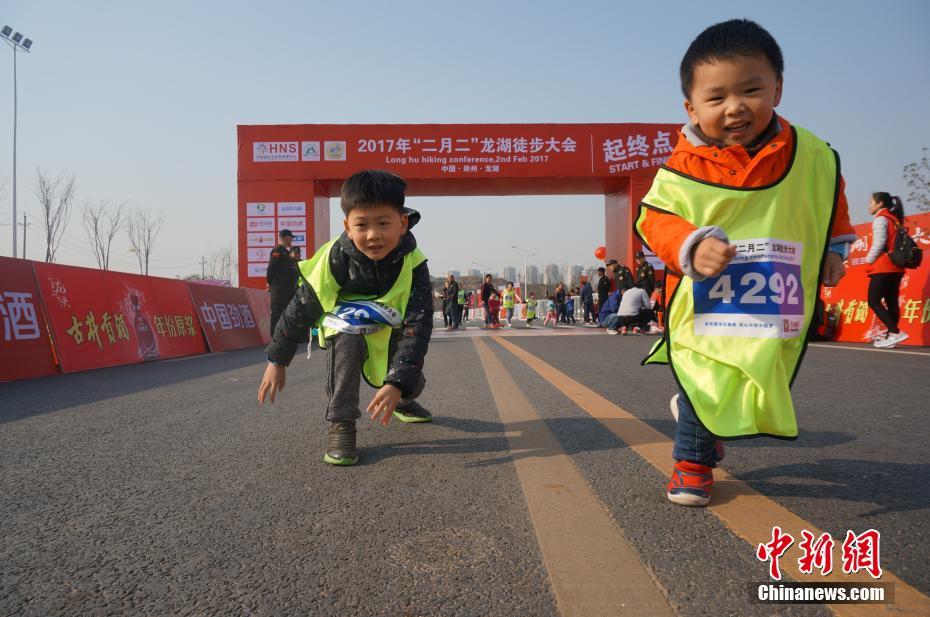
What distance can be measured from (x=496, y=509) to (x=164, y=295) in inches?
310

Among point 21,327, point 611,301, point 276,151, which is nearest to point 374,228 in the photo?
point 21,327

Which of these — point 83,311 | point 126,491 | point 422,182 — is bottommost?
point 126,491

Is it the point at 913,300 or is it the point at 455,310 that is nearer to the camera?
the point at 913,300

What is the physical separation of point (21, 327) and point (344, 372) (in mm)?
4934

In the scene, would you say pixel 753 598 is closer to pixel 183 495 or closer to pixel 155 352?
pixel 183 495

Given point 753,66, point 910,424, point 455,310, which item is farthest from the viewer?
point 455,310

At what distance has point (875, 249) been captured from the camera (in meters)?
6.33

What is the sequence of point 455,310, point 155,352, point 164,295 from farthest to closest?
point 455,310 < point 164,295 < point 155,352

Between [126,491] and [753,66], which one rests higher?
[753,66]

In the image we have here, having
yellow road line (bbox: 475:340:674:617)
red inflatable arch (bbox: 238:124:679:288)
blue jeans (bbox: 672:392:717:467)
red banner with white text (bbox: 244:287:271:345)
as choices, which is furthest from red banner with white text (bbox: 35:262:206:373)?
red inflatable arch (bbox: 238:124:679:288)

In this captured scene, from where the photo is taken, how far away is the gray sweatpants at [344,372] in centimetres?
230

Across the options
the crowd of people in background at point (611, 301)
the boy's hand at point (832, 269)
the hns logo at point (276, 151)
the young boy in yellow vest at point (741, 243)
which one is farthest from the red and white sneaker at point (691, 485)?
the hns logo at point (276, 151)

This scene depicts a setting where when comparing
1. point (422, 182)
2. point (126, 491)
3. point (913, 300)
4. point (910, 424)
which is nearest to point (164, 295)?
point (126, 491)

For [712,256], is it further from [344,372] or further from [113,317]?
[113,317]
